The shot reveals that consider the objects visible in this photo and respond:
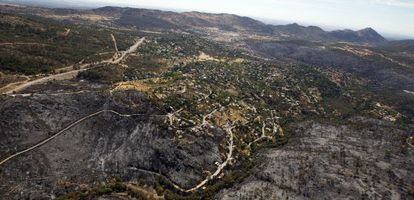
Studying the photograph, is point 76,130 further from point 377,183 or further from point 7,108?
point 377,183

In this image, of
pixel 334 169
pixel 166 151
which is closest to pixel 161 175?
pixel 166 151

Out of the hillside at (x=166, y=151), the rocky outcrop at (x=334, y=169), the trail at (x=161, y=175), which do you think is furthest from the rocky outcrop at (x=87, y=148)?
the rocky outcrop at (x=334, y=169)

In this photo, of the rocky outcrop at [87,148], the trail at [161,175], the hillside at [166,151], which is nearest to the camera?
the rocky outcrop at [87,148]

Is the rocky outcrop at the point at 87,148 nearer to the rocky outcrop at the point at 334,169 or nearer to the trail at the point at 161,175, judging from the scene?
the trail at the point at 161,175

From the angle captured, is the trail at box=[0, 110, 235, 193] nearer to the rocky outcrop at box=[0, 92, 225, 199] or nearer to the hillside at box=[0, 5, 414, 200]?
the hillside at box=[0, 5, 414, 200]

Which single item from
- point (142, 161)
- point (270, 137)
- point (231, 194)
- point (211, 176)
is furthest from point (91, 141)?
point (270, 137)

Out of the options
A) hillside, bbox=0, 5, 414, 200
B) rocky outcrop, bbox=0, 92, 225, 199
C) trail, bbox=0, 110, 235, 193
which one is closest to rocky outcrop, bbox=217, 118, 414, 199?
hillside, bbox=0, 5, 414, 200

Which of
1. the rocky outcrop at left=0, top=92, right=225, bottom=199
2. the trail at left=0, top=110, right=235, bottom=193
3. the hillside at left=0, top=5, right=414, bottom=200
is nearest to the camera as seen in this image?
the rocky outcrop at left=0, top=92, right=225, bottom=199


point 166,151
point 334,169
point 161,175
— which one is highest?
point 334,169

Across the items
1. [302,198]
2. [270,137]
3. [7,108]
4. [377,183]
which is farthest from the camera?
[270,137]

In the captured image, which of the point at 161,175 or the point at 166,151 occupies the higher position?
the point at 166,151

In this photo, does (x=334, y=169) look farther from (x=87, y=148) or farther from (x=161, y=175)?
(x=87, y=148)
